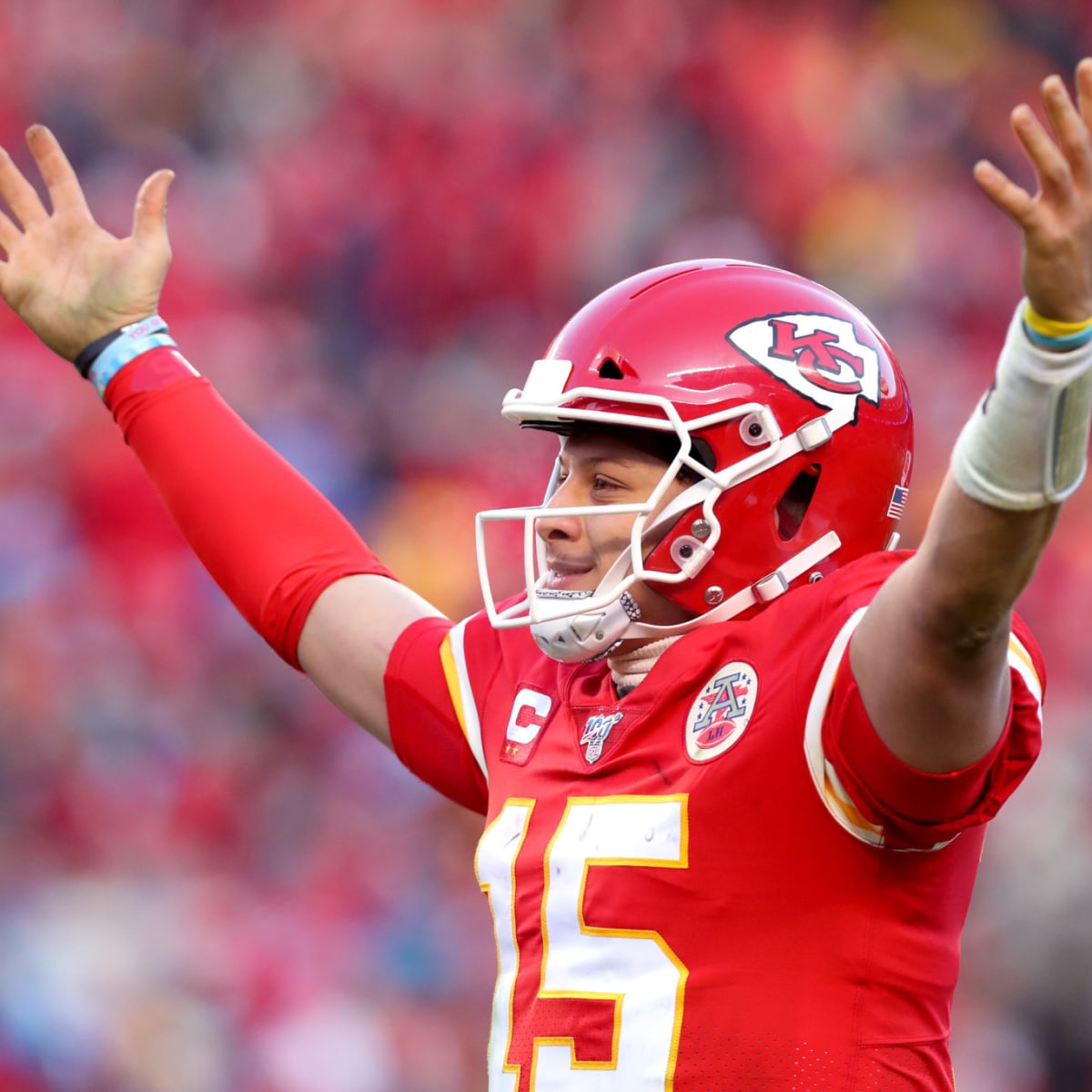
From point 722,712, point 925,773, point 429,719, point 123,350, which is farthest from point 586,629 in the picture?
point 123,350

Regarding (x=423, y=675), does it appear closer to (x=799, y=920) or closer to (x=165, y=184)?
(x=799, y=920)

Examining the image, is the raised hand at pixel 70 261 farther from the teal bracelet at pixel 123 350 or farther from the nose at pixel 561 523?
the nose at pixel 561 523

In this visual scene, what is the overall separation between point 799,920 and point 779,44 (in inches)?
178

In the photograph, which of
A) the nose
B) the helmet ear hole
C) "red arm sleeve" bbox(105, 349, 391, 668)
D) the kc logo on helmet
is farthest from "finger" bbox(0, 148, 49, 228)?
the helmet ear hole

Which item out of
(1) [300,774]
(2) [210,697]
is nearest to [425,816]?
(1) [300,774]

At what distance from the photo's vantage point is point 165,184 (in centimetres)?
240

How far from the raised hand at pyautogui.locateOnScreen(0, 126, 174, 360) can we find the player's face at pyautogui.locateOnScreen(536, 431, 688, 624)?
799mm

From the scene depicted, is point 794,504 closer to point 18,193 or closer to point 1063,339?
point 1063,339

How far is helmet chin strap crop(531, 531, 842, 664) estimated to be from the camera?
6.18ft

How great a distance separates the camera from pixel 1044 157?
1.25 m

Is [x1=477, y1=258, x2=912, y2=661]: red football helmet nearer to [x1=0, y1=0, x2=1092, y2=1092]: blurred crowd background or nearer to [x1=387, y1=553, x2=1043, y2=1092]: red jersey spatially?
[x1=387, y1=553, x2=1043, y2=1092]: red jersey

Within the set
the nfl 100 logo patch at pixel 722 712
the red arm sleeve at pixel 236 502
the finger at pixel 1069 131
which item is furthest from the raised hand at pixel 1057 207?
the red arm sleeve at pixel 236 502

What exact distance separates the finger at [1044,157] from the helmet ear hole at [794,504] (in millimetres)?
718

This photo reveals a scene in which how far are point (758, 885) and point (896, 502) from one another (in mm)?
595
